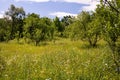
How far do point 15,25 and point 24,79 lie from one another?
253ft

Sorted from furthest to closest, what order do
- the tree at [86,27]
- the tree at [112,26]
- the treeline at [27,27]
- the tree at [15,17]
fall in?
the tree at [15,17] → the treeline at [27,27] → the tree at [86,27] → the tree at [112,26]

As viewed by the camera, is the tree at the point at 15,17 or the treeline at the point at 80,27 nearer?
the treeline at the point at 80,27

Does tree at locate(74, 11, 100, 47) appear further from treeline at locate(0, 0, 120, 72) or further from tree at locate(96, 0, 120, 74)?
tree at locate(96, 0, 120, 74)

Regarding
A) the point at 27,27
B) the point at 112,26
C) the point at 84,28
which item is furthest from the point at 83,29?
the point at 112,26

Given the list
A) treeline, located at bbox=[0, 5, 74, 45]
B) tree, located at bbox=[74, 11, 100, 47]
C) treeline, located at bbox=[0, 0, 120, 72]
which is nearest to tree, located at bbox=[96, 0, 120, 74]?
treeline, located at bbox=[0, 0, 120, 72]

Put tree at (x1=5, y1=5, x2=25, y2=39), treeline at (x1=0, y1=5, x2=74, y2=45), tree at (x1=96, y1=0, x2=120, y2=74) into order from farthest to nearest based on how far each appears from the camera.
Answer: tree at (x1=5, y1=5, x2=25, y2=39) → treeline at (x1=0, y1=5, x2=74, y2=45) → tree at (x1=96, y1=0, x2=120, y2=74)

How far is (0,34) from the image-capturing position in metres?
69.2

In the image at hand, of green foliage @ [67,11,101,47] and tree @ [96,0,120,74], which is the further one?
green foliage @ [67,11,101,47]

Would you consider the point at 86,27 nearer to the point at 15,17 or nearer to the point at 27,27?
the point at 27,27

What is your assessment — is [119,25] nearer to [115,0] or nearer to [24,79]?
[115,0]

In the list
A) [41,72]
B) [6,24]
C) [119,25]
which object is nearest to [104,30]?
[119,25]

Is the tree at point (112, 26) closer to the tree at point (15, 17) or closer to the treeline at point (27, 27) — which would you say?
the treeline at point (27, 27)

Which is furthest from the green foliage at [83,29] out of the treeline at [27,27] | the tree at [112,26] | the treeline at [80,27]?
the tree at [112,26]

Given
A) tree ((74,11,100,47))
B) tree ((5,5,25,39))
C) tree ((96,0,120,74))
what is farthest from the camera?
tree ((5,5,25,39))
